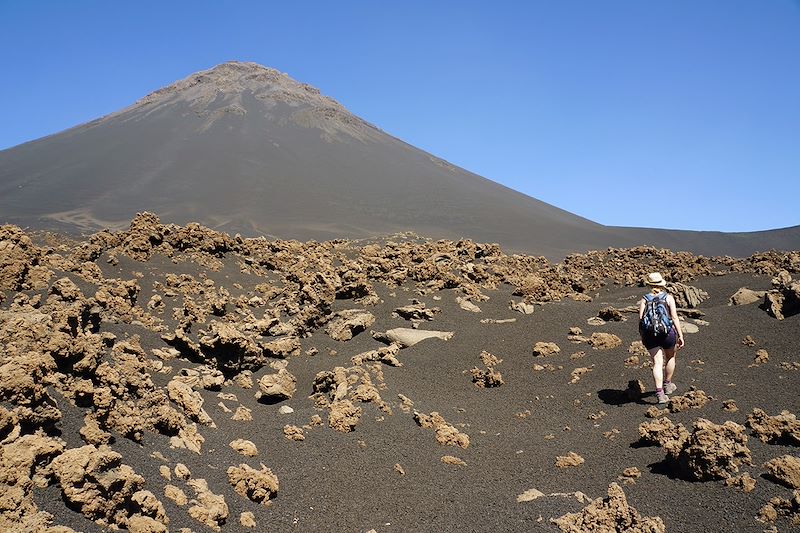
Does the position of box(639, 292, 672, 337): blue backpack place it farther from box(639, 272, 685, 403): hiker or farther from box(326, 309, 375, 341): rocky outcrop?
box(326, 309, 375, 341): rocky outcrop

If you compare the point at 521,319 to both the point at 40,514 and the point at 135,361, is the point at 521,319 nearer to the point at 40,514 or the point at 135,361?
the point at 135,361

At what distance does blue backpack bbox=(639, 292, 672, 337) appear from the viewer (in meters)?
4.73

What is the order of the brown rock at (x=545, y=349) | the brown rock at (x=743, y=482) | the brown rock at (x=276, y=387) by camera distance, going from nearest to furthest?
1. the brown rock at (x=743, y=482)
2. the brown rock at (x=276, y=387)
3. the brown rock at (x=545, y=349)

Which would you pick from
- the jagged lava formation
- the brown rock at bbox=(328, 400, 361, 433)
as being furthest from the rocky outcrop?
the brown rock at bbox=(328, 400, 361, 433)

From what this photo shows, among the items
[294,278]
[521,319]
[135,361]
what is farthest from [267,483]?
[294,278]

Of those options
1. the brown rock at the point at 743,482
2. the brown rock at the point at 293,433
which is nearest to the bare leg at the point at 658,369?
the brown rock at the point at 743,482

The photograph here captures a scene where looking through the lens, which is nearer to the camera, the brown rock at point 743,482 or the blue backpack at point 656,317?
the brown rock at point 743,482

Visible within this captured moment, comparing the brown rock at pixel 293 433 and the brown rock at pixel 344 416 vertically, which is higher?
the brown rock at pixel 344 416

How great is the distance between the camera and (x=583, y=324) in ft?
22.8

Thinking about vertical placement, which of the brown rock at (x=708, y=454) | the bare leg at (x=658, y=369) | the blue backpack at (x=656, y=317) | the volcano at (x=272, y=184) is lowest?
the brown rock at (x=708, y=454)

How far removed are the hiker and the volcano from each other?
3272 cm

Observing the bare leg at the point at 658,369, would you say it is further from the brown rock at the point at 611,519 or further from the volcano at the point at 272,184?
the volcano at the point at 272,184

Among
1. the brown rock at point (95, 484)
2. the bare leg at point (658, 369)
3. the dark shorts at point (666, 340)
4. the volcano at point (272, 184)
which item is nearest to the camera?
the brown rock at point (95, 484)

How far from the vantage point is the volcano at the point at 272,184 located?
146 ft
